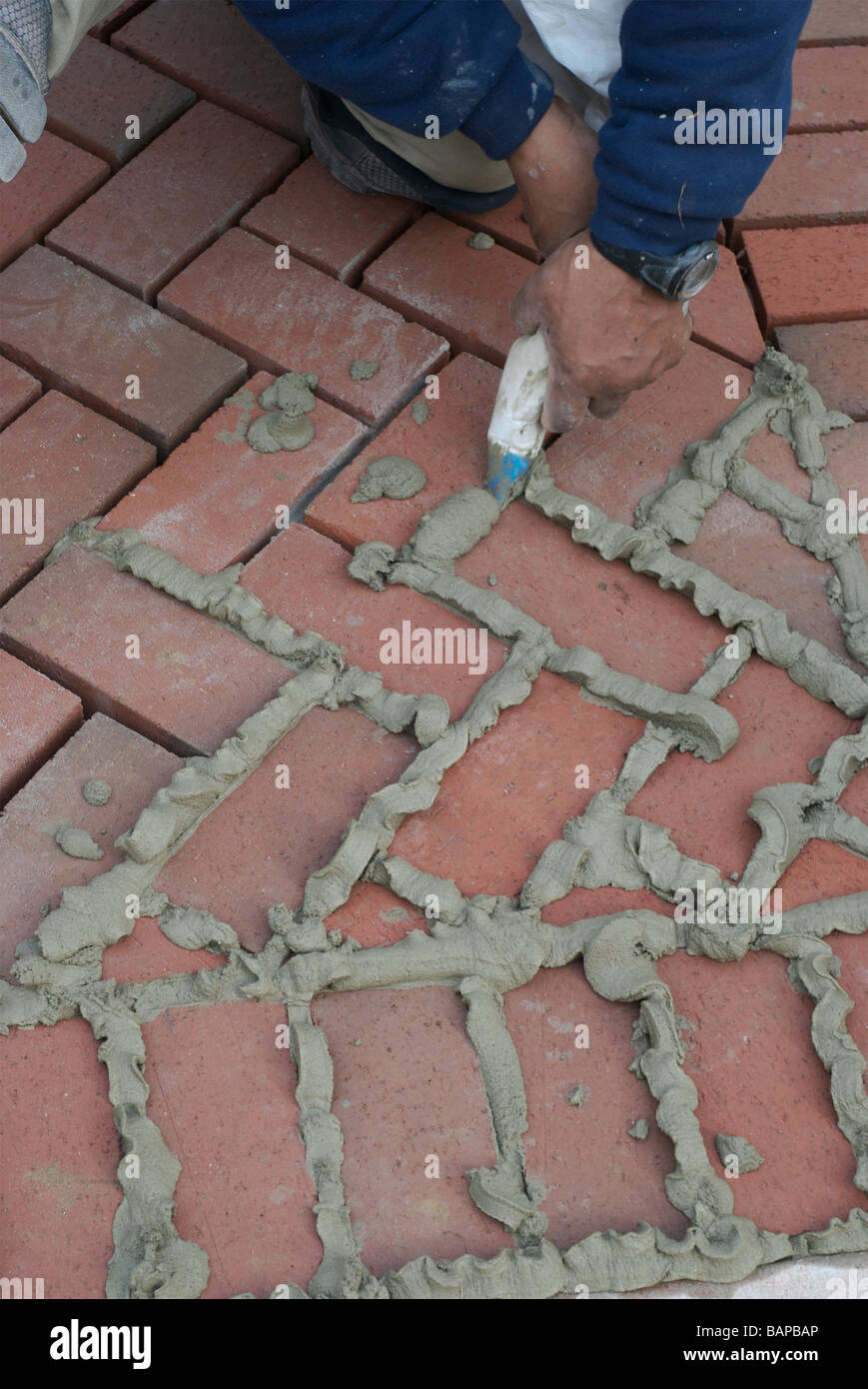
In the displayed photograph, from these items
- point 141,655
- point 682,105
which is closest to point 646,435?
point 682,105

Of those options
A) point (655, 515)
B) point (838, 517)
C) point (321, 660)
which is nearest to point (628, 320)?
point (655, 515)

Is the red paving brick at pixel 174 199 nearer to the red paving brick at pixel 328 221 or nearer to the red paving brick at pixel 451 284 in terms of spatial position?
the red paving brick at pixel 328 221

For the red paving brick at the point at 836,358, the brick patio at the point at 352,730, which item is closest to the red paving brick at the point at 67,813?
the brick patio at the point at 352,730

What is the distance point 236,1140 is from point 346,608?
0.69m

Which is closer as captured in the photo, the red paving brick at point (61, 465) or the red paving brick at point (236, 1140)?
the red paving brick at point (236, 1140)

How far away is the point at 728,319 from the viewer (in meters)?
2.02

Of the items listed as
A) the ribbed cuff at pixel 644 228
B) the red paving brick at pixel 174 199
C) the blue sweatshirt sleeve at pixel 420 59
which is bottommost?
the ribbed cuff at pixel 644 228

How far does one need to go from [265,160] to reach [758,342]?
87cm

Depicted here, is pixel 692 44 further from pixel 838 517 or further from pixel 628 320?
pixel 838 517

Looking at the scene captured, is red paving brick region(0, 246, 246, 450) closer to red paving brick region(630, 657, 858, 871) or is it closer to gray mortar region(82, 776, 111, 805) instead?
gray mortar region(82, 776, 111, 805)

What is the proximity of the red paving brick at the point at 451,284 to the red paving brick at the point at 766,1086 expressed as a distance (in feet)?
3.24

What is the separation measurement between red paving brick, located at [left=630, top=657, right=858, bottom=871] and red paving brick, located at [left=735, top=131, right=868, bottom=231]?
0.91m

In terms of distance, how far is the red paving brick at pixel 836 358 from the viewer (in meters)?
1.94

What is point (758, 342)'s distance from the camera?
2.00 metres
